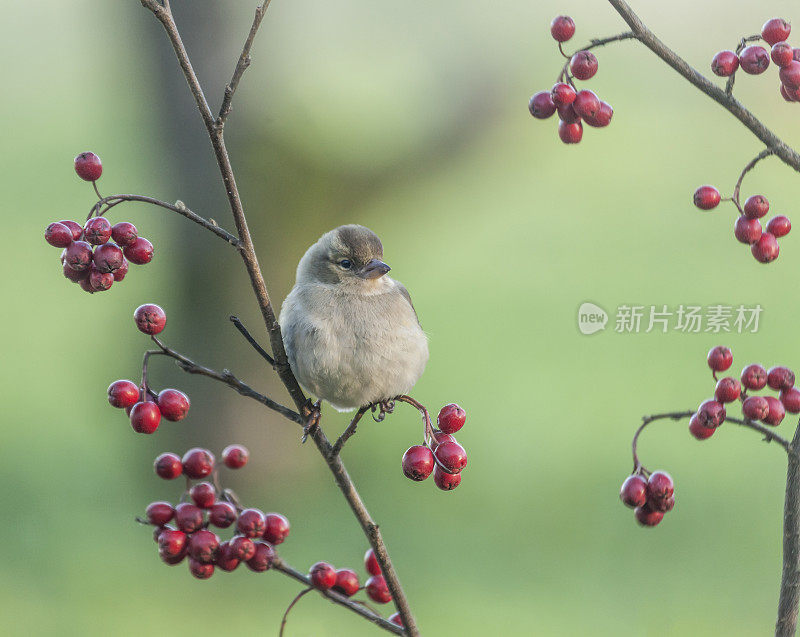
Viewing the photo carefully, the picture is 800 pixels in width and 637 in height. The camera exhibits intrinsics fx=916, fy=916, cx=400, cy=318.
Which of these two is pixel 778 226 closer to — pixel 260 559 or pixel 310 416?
pixel 310 416

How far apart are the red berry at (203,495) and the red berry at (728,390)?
990 mm

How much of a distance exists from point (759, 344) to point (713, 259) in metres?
1.33

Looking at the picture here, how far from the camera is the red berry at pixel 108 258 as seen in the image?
5.16 feet

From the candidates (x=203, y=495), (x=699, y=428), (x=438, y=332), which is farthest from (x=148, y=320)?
(x=438, y=332)

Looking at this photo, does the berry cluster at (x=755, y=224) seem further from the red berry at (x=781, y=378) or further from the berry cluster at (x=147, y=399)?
the berry cluster at (x=147, y=399)

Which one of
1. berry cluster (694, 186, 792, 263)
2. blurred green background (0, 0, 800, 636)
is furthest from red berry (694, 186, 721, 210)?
blurred green background (0, 0, 800, 636)

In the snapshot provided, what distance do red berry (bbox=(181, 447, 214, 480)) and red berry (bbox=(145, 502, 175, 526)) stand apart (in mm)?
83

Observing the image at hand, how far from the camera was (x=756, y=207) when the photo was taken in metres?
1.84

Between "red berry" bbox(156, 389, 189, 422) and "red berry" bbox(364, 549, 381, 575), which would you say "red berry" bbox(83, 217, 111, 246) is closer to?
"red berry" bbox(156, 389, 189, 422)

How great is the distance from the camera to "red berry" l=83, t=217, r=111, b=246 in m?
1.56

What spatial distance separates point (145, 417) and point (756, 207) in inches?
49.2

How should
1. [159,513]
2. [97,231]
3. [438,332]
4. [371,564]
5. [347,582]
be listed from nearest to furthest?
[97,231], [159,513], [347,582], [371,564], [438,332]

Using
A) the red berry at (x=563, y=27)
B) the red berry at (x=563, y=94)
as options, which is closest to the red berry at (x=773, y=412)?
the red berry at (x=563, y=94)

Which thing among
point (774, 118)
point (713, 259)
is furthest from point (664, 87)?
point (713, 259)
